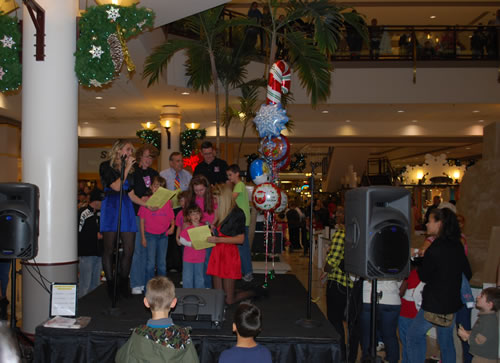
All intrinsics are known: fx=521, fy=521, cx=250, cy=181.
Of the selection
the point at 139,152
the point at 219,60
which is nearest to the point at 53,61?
the point at 139,152

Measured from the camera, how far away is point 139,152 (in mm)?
5066

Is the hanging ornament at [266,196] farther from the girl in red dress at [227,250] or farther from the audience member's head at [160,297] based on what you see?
the audience member's head at [160,297]

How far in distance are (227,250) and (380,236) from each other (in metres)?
1.91

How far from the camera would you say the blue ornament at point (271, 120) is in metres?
6.16

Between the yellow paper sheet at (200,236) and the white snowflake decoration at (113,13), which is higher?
A: the white snowflake decoration at (113,13)

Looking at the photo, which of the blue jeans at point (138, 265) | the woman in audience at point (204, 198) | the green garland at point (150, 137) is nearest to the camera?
the woman in audience at point (204, 198)

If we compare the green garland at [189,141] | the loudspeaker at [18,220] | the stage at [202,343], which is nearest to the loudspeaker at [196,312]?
the stage at [202,343]

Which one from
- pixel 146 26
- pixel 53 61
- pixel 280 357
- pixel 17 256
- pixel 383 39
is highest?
pixel 383 39

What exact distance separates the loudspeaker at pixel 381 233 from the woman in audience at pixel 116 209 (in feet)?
7.05

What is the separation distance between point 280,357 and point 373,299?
0.86 meters

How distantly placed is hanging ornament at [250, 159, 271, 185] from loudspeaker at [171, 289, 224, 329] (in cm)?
286

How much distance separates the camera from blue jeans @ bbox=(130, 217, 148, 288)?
518cm

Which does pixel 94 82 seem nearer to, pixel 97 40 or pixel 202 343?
pixel 97 40

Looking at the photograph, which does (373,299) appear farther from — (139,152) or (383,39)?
(383,39)
